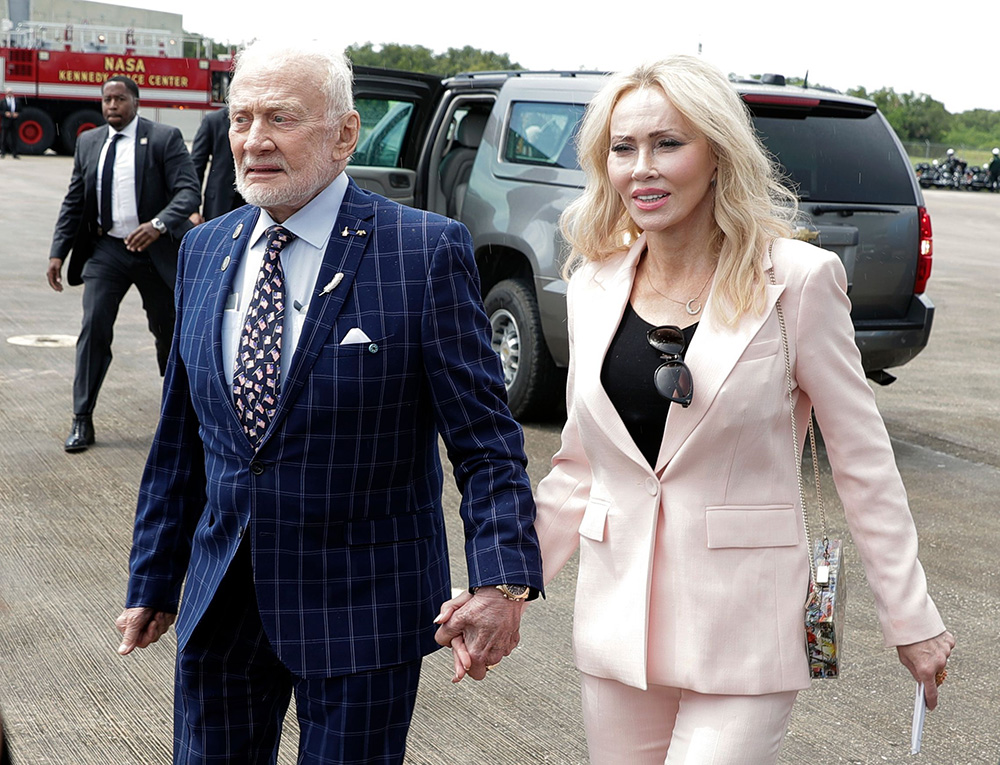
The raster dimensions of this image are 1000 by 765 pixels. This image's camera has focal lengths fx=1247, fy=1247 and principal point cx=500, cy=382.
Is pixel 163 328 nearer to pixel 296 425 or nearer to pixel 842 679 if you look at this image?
pixel 842 679

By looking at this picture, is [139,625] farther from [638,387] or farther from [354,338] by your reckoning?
[638,387]

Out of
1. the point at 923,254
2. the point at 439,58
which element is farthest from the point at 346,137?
the point at 439,58

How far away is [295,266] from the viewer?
96.3 inches

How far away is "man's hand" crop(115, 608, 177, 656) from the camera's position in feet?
8.59

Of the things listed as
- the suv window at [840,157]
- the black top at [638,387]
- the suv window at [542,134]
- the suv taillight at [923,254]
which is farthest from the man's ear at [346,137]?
the suv taillight at [923,254]

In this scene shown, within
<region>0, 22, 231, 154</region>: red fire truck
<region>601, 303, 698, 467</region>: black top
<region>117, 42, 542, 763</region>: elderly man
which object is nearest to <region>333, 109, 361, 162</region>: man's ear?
<region>117, 42, 542, 763</region>: elderly man

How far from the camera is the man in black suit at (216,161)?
8922mm

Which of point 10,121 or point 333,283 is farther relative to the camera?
point 10,121

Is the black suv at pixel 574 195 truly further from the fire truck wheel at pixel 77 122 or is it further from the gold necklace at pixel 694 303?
the fire truck wheel at pixel 77 122

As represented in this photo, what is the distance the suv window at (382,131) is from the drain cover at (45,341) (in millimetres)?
2755

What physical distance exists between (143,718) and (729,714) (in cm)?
227

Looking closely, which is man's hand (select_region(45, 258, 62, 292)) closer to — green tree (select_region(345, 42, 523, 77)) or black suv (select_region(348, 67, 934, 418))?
black suv (select_region(348, 67, 934, 418))

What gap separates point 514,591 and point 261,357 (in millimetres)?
654

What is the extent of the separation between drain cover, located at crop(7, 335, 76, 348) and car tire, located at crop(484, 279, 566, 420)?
3909 millimetres
